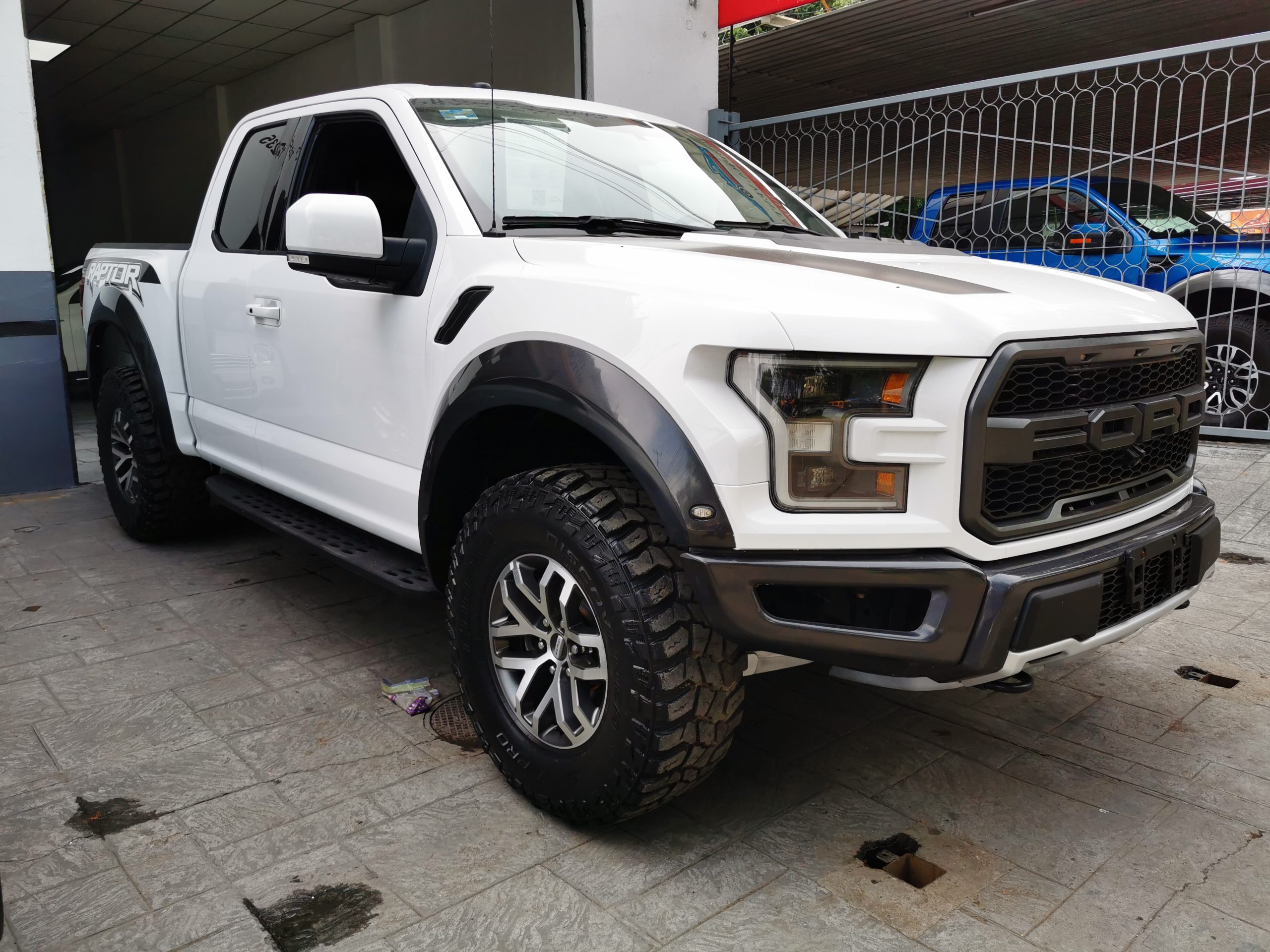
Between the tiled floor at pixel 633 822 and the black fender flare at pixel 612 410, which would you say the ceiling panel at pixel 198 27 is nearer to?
the tiled floor at pixel 633 822

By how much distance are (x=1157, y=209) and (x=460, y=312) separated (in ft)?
18.1

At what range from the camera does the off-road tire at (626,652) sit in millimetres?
2164

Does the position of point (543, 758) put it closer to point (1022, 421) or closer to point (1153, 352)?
point (1022, 421)

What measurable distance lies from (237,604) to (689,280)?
281cm

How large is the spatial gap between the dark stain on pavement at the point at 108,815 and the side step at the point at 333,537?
85 centimetres

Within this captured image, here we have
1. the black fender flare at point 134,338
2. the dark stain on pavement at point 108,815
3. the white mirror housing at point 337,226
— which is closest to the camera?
the dark stain on pavement at point 108,815

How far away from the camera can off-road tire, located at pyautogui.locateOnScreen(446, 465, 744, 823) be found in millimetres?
2164

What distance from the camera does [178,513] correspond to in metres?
4.84

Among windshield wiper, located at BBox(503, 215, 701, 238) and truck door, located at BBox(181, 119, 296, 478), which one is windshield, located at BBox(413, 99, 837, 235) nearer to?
windshield wiper, located at BBox(503, 215, 701, 238)

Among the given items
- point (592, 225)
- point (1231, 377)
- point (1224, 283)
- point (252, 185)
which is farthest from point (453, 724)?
point (1224, 283)

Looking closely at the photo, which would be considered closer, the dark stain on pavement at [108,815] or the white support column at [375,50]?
the dark stain on pavement at [108,815]

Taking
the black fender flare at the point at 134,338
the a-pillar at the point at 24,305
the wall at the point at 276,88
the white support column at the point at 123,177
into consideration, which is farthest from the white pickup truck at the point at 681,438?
the white support column at the point at 123,177

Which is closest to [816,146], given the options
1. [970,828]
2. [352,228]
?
[352,228]

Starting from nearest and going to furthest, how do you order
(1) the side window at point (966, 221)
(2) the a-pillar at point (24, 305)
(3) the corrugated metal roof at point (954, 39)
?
1. (2) the a-pillar at point (24, 305)
2. (1) the side window at point (966, 221)
3. (3) the corrugated metal roof at point (954, 39)
